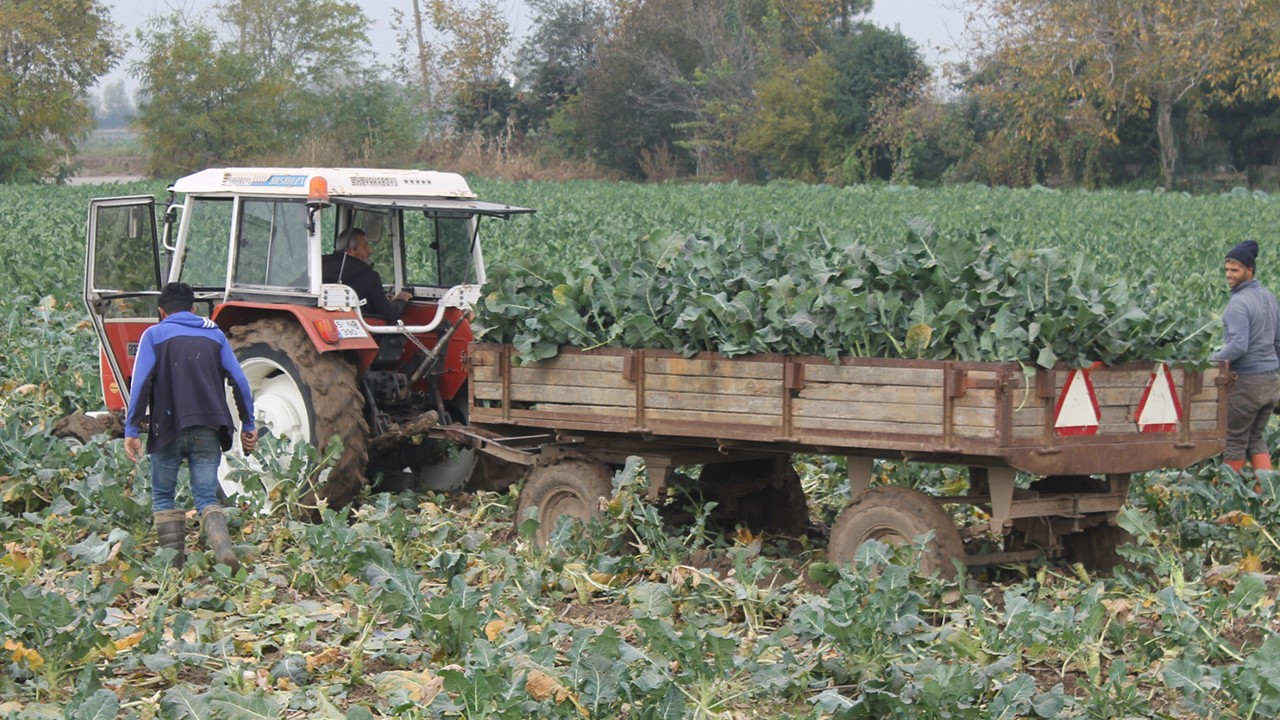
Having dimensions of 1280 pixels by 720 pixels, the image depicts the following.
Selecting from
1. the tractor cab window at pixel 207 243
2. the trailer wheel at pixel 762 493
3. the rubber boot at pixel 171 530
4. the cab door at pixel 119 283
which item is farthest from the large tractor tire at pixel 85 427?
the trailer wheel at pixel 762 493

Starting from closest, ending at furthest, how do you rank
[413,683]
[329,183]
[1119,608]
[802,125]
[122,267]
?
1. [413,683]
2. [1119,608]
3. [329,183]
4. [122,267]
5. [802,125]

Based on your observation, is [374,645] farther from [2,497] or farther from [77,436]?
[77,436]

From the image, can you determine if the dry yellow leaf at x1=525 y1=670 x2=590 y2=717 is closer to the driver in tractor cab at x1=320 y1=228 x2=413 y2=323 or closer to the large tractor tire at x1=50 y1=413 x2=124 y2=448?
the driver in tractor cab at x1=320 y1=228 x2=413 y2=323

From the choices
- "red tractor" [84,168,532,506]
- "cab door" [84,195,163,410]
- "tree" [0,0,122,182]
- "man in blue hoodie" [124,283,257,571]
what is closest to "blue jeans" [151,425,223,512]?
"man in blue hoodie" [124,283,257,571]

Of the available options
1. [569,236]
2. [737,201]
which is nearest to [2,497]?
[569,236]

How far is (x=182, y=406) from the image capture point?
27.8 feet

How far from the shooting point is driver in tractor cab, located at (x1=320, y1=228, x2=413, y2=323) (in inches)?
396

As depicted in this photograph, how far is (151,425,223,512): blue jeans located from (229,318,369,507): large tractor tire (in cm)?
64

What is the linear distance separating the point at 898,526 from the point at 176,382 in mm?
3775

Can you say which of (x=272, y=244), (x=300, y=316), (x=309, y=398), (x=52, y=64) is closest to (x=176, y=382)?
(x=309, y=398)

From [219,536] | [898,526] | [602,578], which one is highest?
[898,526]

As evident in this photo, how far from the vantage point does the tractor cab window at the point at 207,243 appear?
10.1m

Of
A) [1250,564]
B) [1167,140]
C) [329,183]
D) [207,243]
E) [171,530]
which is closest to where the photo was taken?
[1250,564]

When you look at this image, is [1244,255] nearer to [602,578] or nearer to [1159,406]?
[1159,406]
